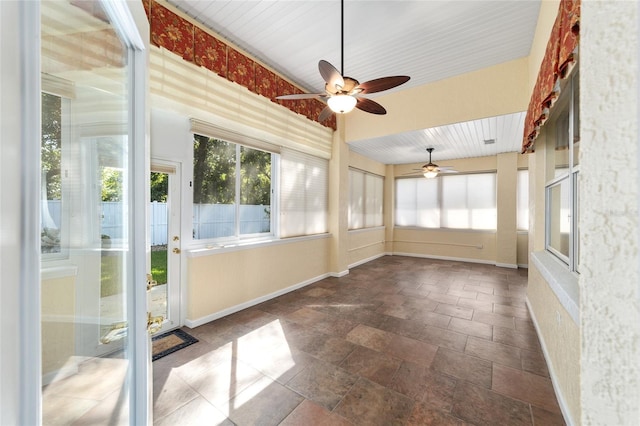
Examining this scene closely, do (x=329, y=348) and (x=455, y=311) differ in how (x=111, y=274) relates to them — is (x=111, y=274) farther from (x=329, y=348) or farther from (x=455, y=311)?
(x=455, y=311)

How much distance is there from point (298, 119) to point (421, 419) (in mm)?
3899

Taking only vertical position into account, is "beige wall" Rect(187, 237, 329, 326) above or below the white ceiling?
below

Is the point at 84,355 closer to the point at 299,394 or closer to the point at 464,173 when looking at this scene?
the point at 299,394

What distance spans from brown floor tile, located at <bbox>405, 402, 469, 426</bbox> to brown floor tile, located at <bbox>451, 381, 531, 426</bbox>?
6 cm

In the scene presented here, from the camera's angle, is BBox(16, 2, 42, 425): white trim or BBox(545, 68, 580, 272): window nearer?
BBox(16, 2, 42, 425): white trim

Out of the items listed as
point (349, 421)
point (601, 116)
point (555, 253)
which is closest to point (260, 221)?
point (349, 421)

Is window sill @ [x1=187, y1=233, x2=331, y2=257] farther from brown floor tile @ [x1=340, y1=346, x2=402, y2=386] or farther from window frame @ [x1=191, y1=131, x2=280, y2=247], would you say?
brown floor tile @ [x1=340, y1=346, x2=402, y2=386]

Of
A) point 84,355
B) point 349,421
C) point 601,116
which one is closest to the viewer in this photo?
point 601,116

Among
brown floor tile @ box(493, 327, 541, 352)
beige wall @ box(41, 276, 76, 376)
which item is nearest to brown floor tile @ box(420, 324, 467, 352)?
brown floor tile @ box(493, 327, 541, 352)

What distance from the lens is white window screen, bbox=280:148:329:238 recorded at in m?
4.20

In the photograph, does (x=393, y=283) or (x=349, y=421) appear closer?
(x=349, y=421)

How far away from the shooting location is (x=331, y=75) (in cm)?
222

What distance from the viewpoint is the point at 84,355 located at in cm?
92

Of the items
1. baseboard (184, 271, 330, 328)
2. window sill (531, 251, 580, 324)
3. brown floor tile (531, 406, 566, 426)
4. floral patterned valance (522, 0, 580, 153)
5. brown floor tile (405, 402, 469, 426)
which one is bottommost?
brown floor tile (405, 402, 469, 426)
